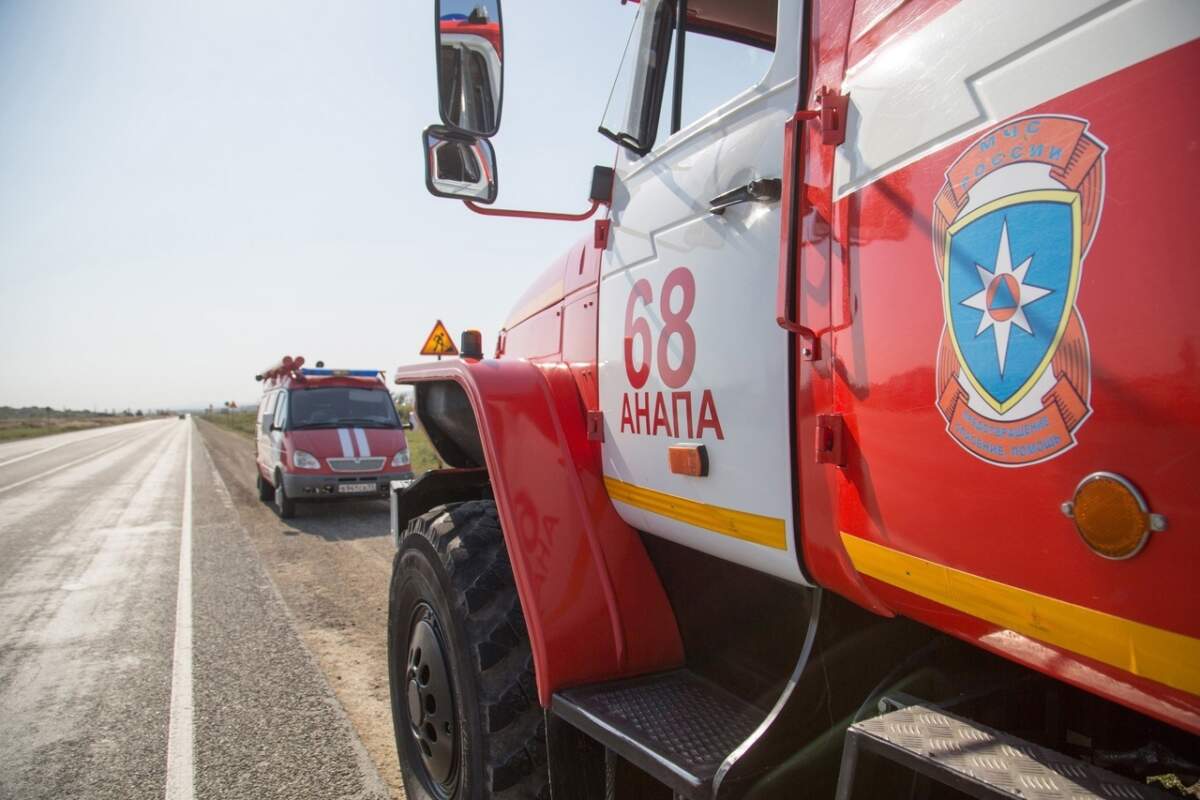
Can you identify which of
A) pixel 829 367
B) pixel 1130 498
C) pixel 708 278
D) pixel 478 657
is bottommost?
pixel 478 657

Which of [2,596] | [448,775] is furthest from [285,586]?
[448,775]

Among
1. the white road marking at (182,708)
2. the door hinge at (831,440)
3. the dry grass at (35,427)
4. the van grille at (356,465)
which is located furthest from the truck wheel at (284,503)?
the dry grass at (35,427)

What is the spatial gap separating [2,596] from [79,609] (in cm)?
97

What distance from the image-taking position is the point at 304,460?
412 inches

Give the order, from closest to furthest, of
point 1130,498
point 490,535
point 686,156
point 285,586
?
point 1130,498
point 686,156
point 490,535
point 285,586

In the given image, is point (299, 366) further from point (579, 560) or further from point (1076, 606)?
point (1076, 606)

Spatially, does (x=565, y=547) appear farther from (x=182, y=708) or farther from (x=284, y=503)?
(x=284, y=503)

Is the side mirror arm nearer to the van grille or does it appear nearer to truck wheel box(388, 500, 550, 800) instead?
truck wheel box(388, 500, 550, 800)

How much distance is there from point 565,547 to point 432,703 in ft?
2.74

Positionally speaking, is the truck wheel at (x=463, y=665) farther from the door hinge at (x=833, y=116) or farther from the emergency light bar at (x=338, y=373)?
the emergency light bar at (x=338, y=373)

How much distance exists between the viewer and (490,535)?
8.05 feet

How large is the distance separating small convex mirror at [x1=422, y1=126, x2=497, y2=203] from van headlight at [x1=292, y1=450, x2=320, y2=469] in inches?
356

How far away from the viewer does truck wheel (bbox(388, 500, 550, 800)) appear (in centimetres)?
216

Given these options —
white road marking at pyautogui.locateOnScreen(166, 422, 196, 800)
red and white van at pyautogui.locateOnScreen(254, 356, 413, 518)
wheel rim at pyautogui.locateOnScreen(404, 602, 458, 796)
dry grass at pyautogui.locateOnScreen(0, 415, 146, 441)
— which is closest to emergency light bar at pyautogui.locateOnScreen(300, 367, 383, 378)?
red and white van at pyautogui.locateOnScreen(254, 356, 413, 518)
